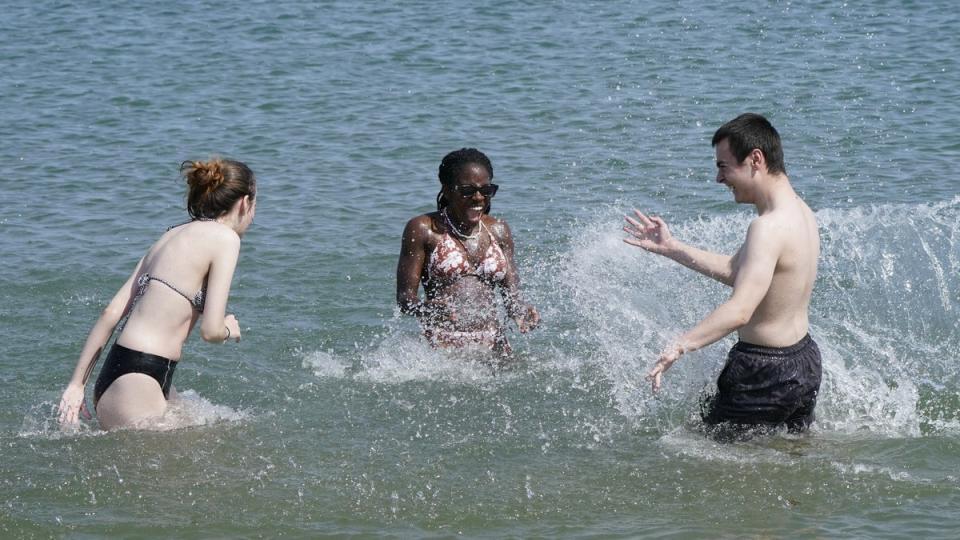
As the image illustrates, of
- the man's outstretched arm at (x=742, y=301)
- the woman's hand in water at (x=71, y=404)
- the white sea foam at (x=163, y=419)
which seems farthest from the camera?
the white sea foam at (x=163, y=419)

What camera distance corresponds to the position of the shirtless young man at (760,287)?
20.1 ft

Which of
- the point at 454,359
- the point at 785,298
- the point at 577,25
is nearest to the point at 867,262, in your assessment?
the point at 454,359

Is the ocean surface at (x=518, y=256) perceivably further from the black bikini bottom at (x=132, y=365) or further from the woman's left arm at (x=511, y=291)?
the woman's left arm at (x=511, y=291)

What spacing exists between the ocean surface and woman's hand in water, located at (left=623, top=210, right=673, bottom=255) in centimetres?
86

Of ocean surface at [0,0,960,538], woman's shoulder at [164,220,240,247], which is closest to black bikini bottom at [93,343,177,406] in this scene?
ocean surface at [0,0,960,538]

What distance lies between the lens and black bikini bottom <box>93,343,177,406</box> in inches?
263

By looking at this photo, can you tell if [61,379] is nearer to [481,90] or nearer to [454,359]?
[454,359]

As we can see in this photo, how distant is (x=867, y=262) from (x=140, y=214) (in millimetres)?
6656

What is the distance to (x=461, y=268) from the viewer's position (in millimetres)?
8352

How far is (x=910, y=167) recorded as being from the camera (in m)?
13.5

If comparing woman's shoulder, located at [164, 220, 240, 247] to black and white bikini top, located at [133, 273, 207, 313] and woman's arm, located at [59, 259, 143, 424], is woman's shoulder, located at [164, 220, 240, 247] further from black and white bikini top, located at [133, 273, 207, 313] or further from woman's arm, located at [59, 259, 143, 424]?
woman's arm, located at [59, 259, 143, 424]

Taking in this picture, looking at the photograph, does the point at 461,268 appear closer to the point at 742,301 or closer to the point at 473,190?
the point at 473,190

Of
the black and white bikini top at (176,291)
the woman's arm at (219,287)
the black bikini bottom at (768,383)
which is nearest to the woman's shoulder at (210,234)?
the woman's arm at (219,287)

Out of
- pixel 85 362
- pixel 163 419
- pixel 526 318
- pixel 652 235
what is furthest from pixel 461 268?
pixel 85 362
